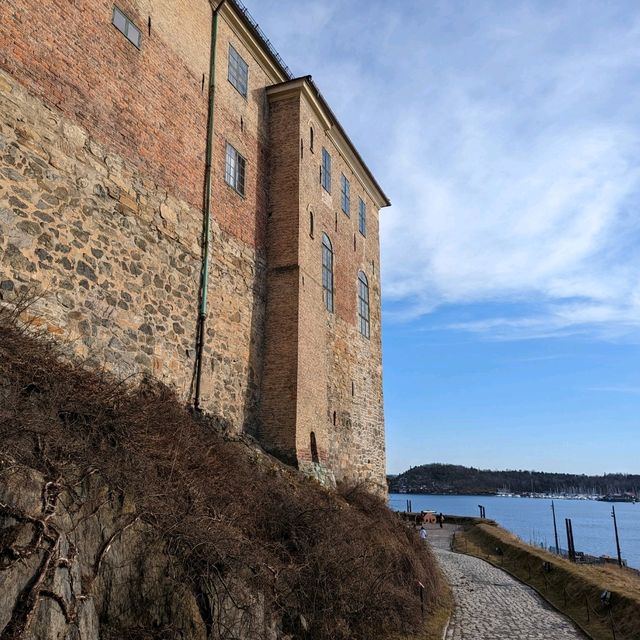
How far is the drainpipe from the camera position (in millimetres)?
13367

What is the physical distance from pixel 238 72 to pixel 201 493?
1252cm

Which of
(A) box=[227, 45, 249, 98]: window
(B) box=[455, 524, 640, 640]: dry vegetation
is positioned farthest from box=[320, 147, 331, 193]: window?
(B) box=[455, 524, 640, 640]: dry vegetation

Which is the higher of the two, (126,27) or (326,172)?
(326,172)

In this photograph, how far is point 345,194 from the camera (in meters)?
23.2

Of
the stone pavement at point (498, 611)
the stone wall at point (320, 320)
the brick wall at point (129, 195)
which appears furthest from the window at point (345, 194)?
the stone pavement at point (498, 611)

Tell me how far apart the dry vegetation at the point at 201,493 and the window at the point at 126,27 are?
22.6 feet

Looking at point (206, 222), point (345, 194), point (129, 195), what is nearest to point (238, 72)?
point (206, 222)

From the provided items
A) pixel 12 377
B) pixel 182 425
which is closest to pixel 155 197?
pixel 182 425

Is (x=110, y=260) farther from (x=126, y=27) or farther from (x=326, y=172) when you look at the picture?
(x=326, y=172)

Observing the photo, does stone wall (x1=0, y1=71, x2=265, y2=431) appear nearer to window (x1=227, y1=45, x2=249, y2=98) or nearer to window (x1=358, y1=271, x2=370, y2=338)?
window (x1=227, y1=45, x2=249, y2=98)

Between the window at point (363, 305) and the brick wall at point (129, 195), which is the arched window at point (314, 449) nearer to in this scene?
the brick wall at point (129, 195)

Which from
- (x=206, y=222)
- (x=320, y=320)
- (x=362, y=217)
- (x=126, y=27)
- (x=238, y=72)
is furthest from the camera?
(x=362, y=217)

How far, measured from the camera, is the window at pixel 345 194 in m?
22.9

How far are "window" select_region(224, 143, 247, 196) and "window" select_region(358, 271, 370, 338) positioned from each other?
29.1ft
